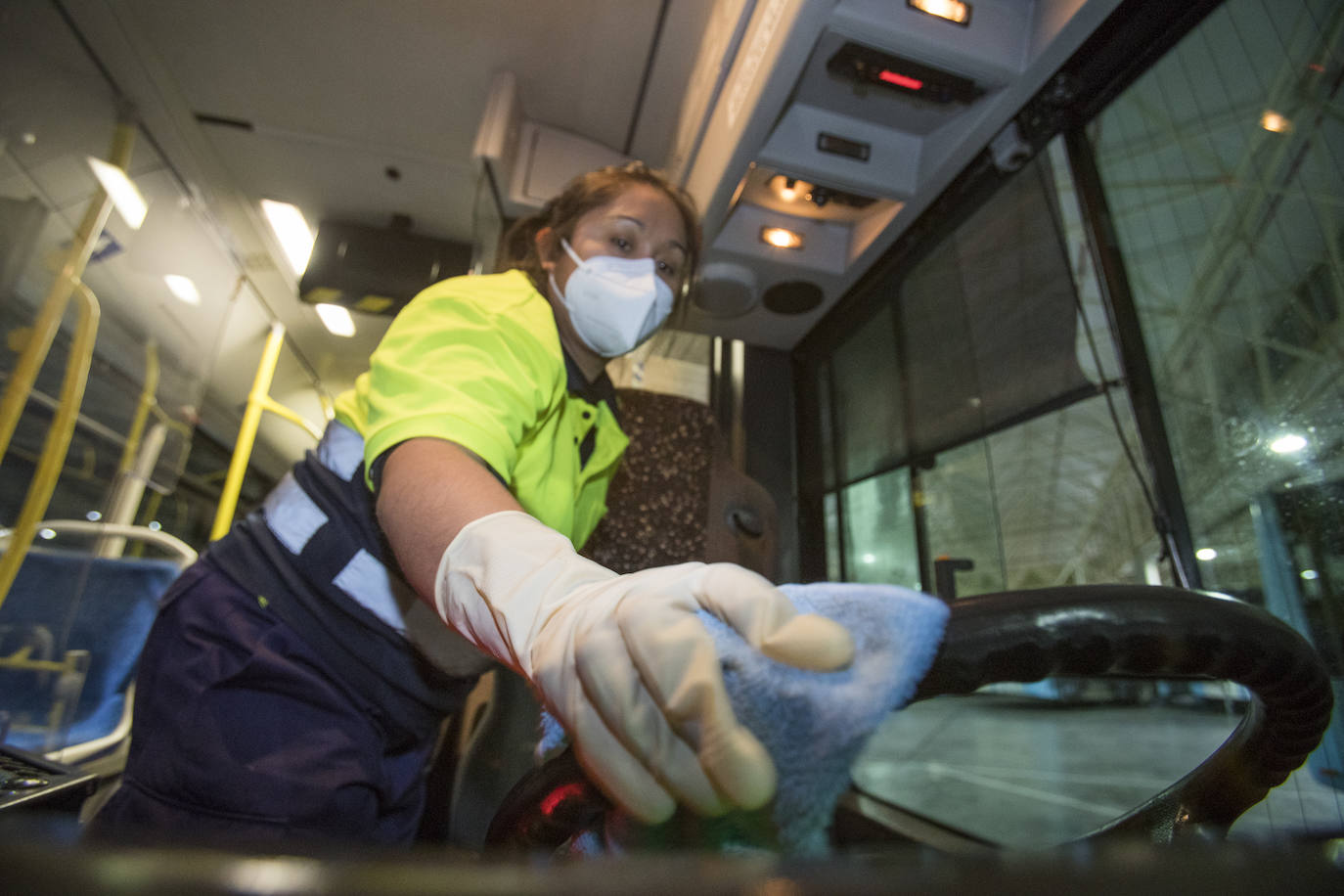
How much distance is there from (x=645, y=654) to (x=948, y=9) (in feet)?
5.44

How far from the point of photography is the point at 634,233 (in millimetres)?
1123

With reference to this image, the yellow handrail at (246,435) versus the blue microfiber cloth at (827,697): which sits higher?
the yellow handrail at (246,435)

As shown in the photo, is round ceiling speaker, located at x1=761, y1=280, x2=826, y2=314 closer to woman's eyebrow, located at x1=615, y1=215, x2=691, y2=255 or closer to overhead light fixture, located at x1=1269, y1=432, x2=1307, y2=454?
woman's eyebrow, located at x1=615, y1=215, x2=691, y2=255

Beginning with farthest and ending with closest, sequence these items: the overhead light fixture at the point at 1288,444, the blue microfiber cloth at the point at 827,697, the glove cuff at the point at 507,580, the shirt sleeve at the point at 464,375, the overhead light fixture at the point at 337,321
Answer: the overhead light fixture at the point at 337,321
the overhead light fixture at the point at 1288,444
the shirt sleeve at the point at 464,375
the glove cuff at the point at 507,580
the blue microfiber cloth at the point at 827,697

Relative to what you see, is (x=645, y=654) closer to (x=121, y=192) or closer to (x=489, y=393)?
(x=489, y=393)

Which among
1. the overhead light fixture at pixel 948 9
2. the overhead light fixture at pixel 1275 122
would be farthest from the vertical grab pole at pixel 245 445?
the overhead light fixture at pixel 1275 122

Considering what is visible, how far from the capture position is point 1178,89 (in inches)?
52.2

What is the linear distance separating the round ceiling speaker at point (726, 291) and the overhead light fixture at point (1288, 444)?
1457 millimetres

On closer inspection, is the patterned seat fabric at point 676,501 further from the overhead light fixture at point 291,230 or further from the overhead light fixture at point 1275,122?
the overhead light fixture at point 291,230

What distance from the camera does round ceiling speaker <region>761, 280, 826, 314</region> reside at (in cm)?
215

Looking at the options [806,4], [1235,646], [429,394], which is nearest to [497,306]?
[429,394]

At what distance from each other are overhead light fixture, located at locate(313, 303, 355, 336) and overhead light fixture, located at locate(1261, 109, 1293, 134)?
3.50 metres

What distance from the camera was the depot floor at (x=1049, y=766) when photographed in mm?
1065

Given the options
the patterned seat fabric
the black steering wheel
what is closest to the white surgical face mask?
the patterned seat fabric
